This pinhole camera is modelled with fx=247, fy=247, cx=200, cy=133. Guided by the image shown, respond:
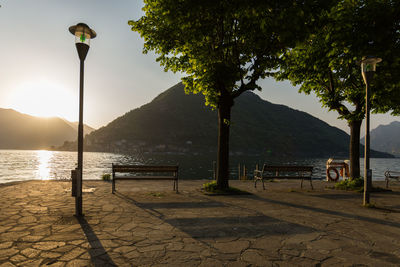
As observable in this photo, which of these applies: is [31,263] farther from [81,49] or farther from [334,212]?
[334,212]

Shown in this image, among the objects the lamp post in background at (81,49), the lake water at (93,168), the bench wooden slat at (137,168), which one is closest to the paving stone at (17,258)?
the lamp post in background at (81,49)

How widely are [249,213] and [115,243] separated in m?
3.62

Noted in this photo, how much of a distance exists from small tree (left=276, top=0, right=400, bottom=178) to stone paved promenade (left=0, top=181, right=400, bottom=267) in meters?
4.98

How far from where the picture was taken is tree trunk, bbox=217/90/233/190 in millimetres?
9953

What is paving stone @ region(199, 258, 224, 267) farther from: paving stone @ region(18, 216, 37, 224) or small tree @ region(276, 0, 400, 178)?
small tree @ region(276, 0, 400, 178)

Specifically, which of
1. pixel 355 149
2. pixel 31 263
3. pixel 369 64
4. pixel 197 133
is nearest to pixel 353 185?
pixel 355 149

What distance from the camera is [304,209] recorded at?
726 centimetres

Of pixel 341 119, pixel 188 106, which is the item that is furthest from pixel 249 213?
pixel 188 106

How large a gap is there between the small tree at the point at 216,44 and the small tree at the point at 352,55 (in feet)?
4.76

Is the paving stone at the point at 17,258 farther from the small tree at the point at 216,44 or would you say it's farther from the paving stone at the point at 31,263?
the small tree at the point at 216,44

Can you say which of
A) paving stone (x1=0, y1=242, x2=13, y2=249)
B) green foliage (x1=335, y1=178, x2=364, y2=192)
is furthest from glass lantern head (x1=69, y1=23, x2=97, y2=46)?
green foliage (x1=335, y1=178, x2=364, y2=192)

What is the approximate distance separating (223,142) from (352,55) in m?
6.10

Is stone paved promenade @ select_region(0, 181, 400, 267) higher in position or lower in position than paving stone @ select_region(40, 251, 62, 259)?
lower

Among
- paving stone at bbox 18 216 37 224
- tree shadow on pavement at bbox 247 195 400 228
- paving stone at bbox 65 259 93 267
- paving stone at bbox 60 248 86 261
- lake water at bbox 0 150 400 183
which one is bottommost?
lake water at bbox 0 150 400 183
